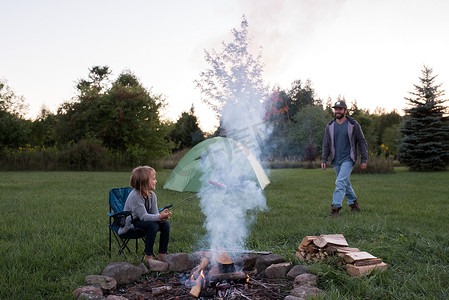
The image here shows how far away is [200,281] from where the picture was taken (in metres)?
2.58

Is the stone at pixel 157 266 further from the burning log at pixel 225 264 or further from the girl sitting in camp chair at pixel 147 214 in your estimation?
the burning log at pixel 225 264

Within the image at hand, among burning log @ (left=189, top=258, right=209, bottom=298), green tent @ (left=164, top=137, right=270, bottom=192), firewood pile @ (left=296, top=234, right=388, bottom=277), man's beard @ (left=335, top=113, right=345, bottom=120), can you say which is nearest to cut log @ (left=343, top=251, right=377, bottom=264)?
firewood pile @ (left=296, top=234, right=388, bottom=277)

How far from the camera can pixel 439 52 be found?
34.5 ft

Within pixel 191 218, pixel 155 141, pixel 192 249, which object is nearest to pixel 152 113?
pixel 155 141

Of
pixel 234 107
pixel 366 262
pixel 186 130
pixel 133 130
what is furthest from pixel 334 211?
pixel 186 130

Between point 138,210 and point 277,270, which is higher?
point 138,210

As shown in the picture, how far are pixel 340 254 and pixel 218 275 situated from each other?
3.64 feet

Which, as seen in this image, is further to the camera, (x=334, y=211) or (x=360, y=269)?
(x=334, y=211)

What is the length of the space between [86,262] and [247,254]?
5.07 ft

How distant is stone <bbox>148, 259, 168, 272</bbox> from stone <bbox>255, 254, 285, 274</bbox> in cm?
84

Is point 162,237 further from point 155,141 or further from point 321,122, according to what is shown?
point 321,122

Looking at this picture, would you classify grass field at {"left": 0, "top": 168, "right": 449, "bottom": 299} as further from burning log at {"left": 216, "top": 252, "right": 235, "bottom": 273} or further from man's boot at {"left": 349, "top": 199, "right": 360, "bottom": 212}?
burning log at {"left": 216, "top": 252, "right": 235, "bottom": 273}

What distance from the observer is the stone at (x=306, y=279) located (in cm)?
258

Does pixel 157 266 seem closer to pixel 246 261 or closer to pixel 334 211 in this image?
pixel 246 261
